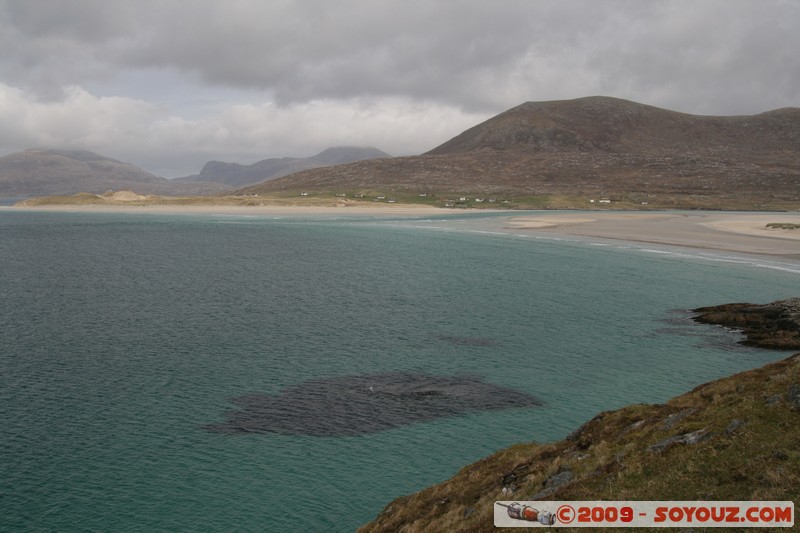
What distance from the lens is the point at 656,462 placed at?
15.3 meters

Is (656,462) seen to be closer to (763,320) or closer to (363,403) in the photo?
(363,403)

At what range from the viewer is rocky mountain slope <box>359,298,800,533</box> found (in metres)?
13.5

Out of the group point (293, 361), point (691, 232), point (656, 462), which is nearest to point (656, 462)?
point (656, 462)

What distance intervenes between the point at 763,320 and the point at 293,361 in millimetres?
39224

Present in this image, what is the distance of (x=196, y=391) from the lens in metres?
33.9

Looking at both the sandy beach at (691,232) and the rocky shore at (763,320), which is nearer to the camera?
the rocky shore at (763,320)

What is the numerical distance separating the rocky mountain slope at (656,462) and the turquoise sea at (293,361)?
463cm

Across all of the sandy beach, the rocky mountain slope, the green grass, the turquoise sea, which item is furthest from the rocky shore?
the sandy beach

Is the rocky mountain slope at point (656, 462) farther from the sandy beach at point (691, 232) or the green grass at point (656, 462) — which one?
the sandy beach at point (691, 232)

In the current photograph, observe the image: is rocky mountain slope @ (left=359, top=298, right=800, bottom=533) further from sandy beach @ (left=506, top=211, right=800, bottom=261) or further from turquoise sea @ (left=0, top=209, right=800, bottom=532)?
sandy beach @ (left=506, top=211, right=800, bottom=261)

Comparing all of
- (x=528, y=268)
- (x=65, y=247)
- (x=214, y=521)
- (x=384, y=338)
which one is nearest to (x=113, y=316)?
(x=384, y=338)

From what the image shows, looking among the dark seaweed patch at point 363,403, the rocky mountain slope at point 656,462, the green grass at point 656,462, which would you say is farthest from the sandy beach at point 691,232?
the rocky mountain slope at point 656,462

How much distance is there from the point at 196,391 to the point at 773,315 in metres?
46.4

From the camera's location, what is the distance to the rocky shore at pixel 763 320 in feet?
142
